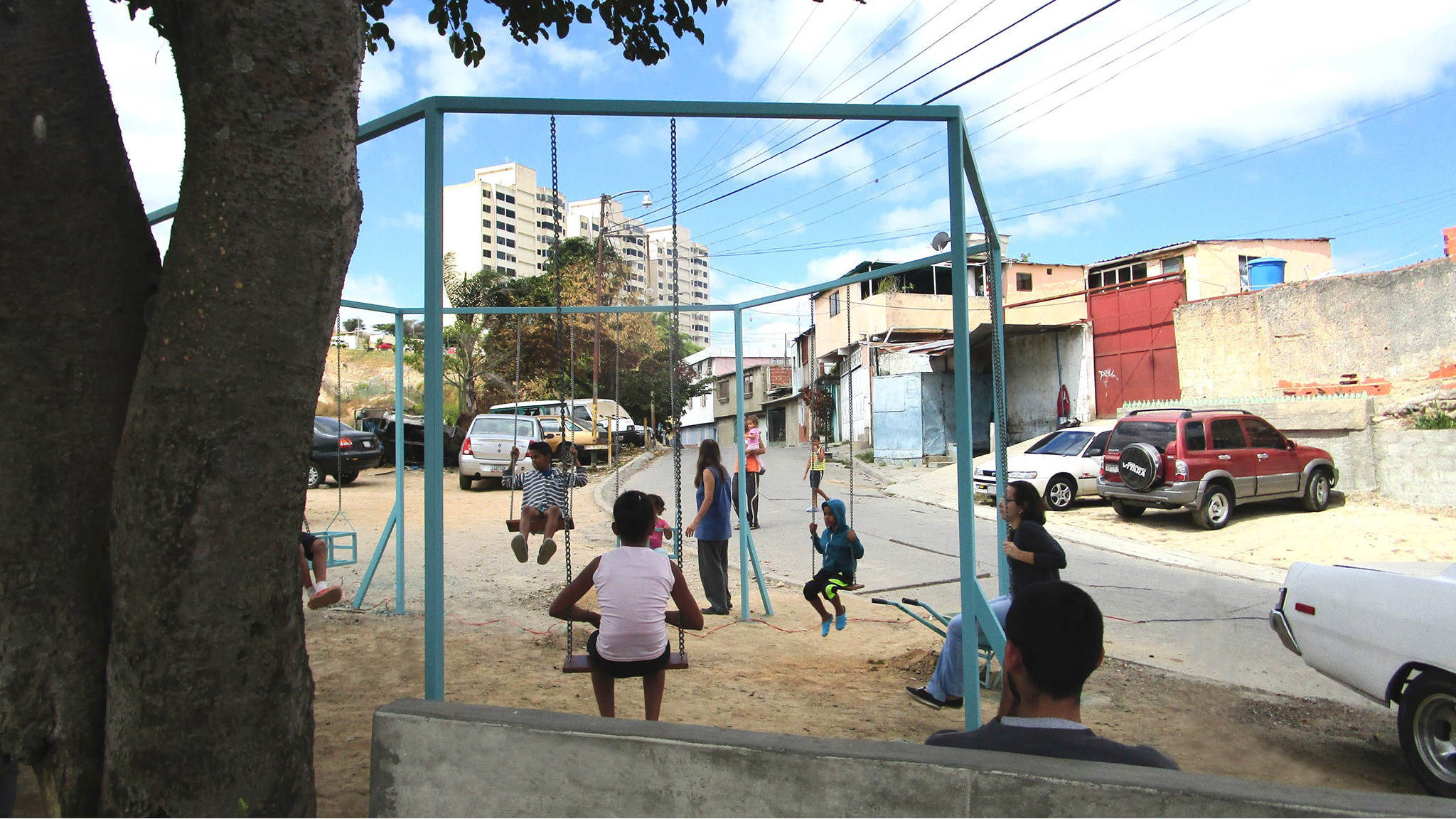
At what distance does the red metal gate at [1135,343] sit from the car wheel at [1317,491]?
326 inches

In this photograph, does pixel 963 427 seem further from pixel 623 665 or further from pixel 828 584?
pixel 828 584

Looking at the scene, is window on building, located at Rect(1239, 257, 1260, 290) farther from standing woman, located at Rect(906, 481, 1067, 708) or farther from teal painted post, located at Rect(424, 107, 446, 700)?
teal painted post, located at Rect(424, 107, 446, 700)

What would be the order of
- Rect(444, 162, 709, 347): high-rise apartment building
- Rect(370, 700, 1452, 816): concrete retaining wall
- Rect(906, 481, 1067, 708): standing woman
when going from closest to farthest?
Rect(370, 700, 1452, 816): concrete retaining wall → Rect(906, 481, 1067, 708): standing woman → Rect(444, 162, 709, 347): high-rise apartment building

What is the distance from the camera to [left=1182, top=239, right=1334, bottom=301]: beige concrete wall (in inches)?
1033

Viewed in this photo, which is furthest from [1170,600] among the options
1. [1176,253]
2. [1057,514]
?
[1176,253]

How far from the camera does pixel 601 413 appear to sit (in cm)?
2689

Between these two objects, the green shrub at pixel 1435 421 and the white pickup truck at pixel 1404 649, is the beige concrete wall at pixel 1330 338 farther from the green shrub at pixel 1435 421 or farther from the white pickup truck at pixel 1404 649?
the white pickup truck at pixel 1404 649

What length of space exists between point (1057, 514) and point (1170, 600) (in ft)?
22.2

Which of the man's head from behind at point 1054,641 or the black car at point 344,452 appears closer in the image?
the man's head from behind at point 1054,641

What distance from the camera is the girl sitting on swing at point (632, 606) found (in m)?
3.86

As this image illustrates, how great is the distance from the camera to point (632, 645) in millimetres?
3867

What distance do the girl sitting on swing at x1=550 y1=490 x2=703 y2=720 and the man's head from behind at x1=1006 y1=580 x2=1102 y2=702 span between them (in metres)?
1.89

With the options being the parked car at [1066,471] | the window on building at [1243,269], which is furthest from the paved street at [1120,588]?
the window on building at [1243,269]

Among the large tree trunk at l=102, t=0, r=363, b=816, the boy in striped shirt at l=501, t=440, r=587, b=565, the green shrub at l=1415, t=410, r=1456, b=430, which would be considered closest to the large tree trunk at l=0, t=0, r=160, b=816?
the large tree trunk at l=102, t=0, r=363, b=816
